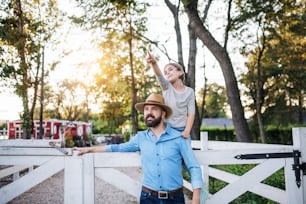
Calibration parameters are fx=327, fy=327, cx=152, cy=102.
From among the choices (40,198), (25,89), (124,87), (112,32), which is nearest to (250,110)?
(124,87)

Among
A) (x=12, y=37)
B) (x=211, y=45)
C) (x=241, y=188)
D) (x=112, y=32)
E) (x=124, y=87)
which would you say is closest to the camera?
(x=241, y=188)

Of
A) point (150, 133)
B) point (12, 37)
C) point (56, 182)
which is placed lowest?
point (56, 182)

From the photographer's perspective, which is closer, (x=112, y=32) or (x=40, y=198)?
(x=40, y=198)

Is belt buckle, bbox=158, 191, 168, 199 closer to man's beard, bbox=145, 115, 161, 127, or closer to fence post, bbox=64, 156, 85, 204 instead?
man's beard, bbox=145, 115, 161, 127

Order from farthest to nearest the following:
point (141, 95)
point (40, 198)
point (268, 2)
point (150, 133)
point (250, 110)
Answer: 1. point (141, 95)
2. point (250, 110)
3. point (268, 2)
4. point (40, 198)
5. point (150, 133)

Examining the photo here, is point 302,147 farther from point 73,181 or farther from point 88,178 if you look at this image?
point 73,181

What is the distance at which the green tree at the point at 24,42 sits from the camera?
52.2 feet

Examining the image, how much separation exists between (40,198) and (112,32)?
41.0ft

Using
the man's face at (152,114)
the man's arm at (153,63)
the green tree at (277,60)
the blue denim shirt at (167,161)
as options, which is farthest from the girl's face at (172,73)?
the green tree at (277,60)

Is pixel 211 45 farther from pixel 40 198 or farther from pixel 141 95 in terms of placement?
pixel 141 95

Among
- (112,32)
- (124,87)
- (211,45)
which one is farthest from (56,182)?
(124,87)

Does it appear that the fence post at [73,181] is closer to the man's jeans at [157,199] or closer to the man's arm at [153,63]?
the man's jeans at [157,199]

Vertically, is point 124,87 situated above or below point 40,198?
above

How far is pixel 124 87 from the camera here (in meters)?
25.2
